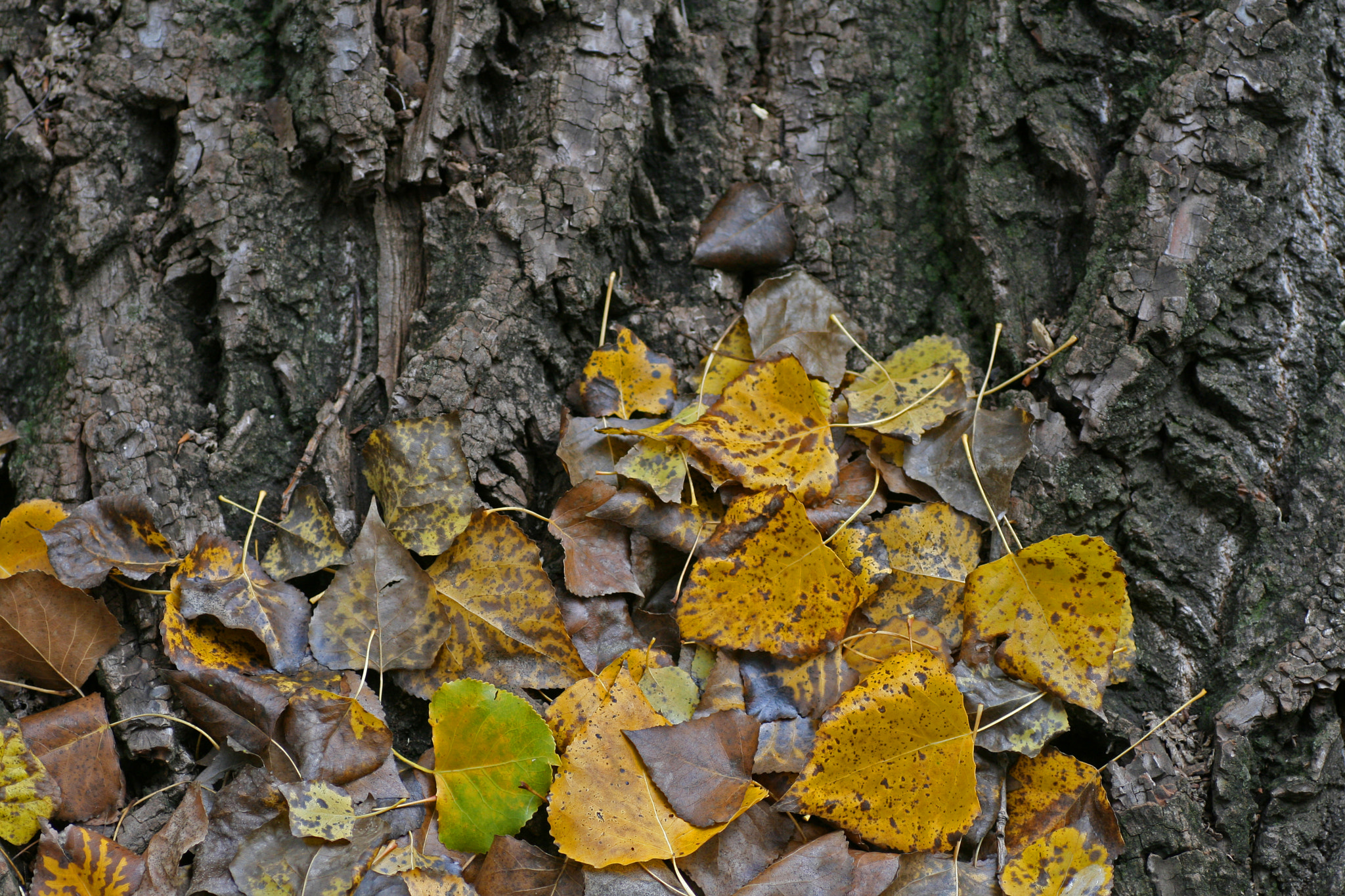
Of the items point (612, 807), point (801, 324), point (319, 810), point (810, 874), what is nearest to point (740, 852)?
point (810, 874)

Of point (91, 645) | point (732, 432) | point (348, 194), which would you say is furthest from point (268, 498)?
point (732, 432)

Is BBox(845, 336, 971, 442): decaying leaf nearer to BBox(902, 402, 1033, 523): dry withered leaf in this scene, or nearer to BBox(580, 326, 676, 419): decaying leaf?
BBox(902, 402, 1033, 523): dry withered leaf

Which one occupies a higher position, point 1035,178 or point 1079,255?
point 1035,178

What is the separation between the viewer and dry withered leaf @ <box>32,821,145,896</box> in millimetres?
1529

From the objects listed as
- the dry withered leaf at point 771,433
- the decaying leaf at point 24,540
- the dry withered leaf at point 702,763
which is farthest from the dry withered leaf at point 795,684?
the decaying leaf at point 24,540

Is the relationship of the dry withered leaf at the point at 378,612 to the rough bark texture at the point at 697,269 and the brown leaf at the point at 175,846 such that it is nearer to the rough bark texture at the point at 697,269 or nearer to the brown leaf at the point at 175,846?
the rough bark texture at the point at 697,269

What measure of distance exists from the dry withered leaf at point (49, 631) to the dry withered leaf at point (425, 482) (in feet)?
1.69

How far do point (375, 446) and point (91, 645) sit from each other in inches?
26.4

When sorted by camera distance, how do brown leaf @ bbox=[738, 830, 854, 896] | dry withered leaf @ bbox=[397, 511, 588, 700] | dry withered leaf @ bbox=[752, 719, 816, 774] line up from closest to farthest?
brown leaf @ bbox=[738, 830, 854, 896]
dry withered leaf @ bbox=[752, 719, 816, 774]
dry withered leaf @ bbox=[397, 511, 588, 700]

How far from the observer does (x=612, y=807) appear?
1555 millimetres

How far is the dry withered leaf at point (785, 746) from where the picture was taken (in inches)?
64.6

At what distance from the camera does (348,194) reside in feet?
6.66

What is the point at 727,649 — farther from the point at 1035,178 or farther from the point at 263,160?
the point at 263,160

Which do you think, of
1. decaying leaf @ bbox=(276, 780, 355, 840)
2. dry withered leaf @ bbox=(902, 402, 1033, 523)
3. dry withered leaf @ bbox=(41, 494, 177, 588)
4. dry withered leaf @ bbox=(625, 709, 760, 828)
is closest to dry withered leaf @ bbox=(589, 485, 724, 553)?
dry withered leaf @ bbox=(625, 709, 760, 828)
